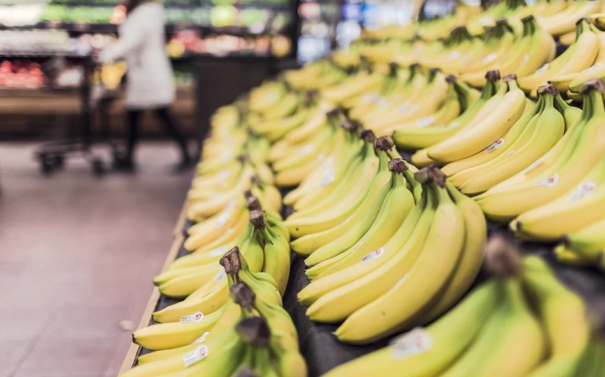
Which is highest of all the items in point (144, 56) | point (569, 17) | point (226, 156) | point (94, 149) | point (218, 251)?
point (569, 17)

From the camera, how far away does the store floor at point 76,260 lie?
251 centimetres

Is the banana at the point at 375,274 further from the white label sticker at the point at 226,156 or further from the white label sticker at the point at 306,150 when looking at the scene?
the white label sticker at the point at 226,156

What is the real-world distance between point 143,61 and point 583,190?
4.87 m

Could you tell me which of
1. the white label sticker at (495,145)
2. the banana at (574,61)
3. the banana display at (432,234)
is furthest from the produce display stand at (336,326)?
the banana at (574,61)

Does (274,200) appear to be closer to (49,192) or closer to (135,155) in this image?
(49,192)

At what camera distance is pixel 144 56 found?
5238mm

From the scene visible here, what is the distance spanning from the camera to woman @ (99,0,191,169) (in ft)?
16.6

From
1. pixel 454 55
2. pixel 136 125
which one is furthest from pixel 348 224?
pixel 136 125

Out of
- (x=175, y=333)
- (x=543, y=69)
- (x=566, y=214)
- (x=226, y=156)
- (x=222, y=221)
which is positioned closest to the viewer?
(x=566, y=214)

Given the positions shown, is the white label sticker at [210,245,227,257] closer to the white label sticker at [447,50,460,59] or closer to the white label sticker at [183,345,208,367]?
the white label sticker at [183,345,208,367]

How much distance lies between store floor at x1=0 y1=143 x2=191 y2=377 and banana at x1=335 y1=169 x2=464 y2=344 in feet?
5.60

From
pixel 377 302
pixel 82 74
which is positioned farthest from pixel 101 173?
pixel 377 302

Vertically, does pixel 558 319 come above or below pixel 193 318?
above

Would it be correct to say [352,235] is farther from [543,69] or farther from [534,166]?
[543,69]
